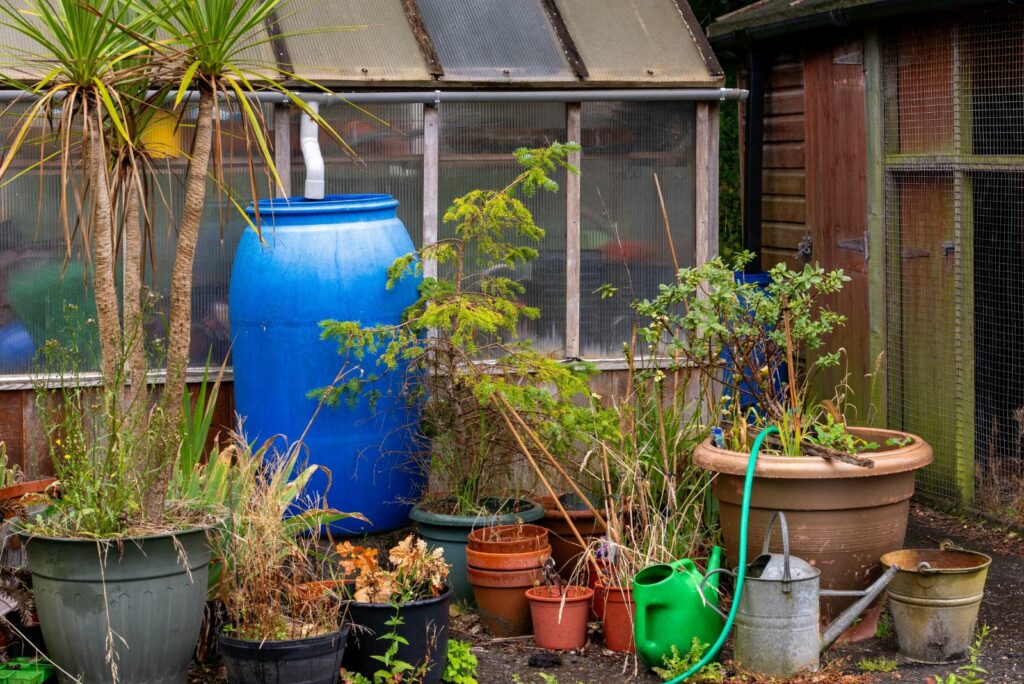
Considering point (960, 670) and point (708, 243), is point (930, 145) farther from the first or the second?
point (960, 670)

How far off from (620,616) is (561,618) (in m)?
0.20

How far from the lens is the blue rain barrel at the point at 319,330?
5.37 meters

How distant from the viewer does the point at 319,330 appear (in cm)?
539

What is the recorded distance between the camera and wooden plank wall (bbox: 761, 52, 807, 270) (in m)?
7.59

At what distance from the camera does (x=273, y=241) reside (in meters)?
5.37

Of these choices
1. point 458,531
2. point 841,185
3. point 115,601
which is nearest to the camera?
point 115,601

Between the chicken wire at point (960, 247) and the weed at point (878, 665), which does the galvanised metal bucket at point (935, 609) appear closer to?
the weed at point (878, 665)

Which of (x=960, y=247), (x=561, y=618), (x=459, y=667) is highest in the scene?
(x=960, y=247)

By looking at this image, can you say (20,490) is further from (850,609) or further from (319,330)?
(850,609)

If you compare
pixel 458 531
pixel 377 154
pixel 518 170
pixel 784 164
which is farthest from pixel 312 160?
pixel 784 164

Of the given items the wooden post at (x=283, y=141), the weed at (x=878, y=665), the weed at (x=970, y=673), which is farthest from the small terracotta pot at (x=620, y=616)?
the wooden post at (x=283, y=141)

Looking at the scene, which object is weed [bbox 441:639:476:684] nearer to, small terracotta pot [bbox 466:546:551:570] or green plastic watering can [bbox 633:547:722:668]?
small terracotta pot [bbox 466:546:551:570]

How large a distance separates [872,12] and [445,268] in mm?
2333

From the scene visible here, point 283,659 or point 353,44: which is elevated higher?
point 353,44
